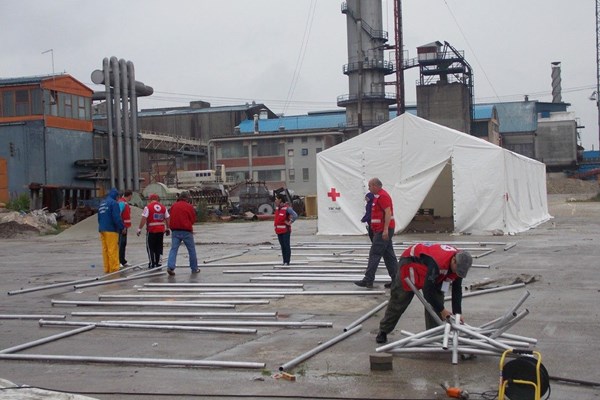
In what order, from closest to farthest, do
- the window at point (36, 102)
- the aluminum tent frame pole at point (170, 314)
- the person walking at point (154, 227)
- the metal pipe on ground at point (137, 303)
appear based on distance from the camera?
the aluminum tent frame pole at point (170, 314) < the metal pipe on ground at point (137, 303) < the person walking at point (154, 227) < the window at point (36, 102)

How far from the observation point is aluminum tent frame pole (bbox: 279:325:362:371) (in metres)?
7.37

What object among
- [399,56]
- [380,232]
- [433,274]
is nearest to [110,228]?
[380,232]

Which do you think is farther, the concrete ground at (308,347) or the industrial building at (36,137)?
the industrial building at (36,137)

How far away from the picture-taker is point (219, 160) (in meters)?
80.6

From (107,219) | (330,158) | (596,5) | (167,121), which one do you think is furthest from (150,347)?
(167,121)

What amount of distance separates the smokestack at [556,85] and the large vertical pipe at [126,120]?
68046 mm

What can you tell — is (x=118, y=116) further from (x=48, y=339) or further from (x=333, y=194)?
(x=48, y=339)

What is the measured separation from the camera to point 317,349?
8.09 metres

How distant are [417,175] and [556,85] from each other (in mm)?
87773

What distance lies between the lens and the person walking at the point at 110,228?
16.0 meters

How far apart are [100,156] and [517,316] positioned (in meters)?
51.3

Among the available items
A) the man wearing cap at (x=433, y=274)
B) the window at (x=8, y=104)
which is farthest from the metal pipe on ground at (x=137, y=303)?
the window at (x=8, y=104)

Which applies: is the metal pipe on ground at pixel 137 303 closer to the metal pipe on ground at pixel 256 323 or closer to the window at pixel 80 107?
the metal pipe on ground at pixel 256 323

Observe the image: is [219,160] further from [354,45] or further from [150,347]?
[150,347]
